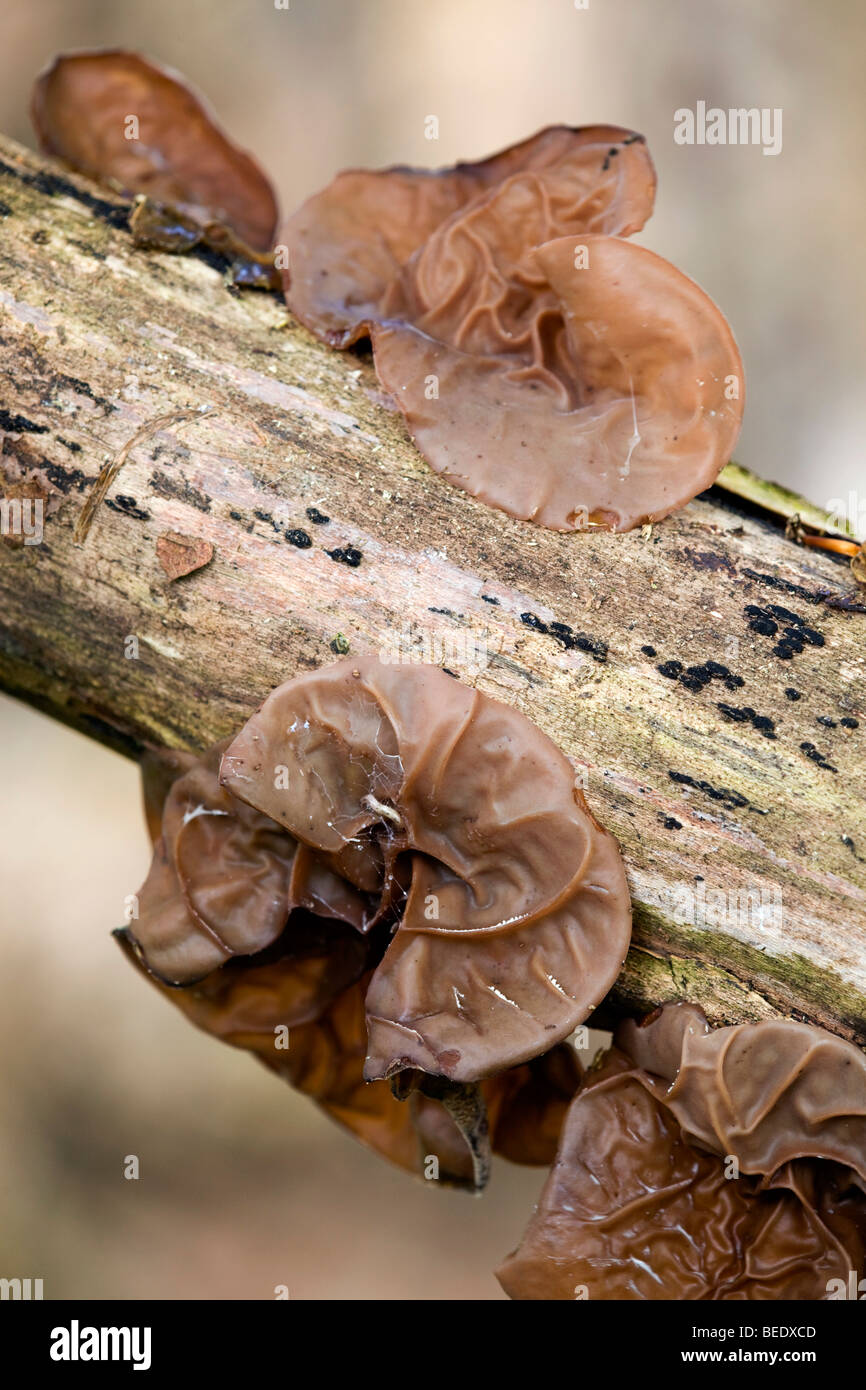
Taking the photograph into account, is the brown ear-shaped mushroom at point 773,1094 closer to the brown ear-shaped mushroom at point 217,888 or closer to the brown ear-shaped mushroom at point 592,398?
the brown ear-shaped mushroom at point 217,888

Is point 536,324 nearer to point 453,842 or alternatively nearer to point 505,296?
point 505,296

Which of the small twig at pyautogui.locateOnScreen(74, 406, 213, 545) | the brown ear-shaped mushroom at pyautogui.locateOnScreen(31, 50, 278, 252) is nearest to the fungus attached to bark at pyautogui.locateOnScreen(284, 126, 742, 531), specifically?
the small twig at pyautogui.locateOnScreen(74, 406, 213, 545)

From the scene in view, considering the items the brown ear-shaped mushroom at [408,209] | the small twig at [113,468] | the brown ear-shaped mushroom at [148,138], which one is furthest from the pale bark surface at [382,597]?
the brown ear-shaped mushroom at [148,138]

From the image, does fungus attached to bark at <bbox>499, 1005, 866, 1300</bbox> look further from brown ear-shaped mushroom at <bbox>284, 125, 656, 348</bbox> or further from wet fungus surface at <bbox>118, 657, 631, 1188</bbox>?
brown ear-shaped mushroom at <bbox>284, 125, 656, 348</bbox>

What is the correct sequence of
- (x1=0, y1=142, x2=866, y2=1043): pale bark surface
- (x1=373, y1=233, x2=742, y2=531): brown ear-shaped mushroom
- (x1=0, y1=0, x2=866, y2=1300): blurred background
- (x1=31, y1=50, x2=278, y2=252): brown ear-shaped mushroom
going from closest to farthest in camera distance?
(x1=0, y1=142, x2=866, y2=1043): pale bark surface
(x1=373, y1=233, x2=742, y2=531): brown ear-shaped mushroom
(x1=31, y1=50, x2=278, y2=252): brown ear-shaped mushroom
(x1=0, y1=0, x2=866, y2=1300): blurred background

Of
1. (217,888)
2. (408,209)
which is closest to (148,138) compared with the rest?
(408,209)

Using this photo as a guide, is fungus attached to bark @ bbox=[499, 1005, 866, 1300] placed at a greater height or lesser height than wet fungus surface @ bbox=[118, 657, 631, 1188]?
lesser
